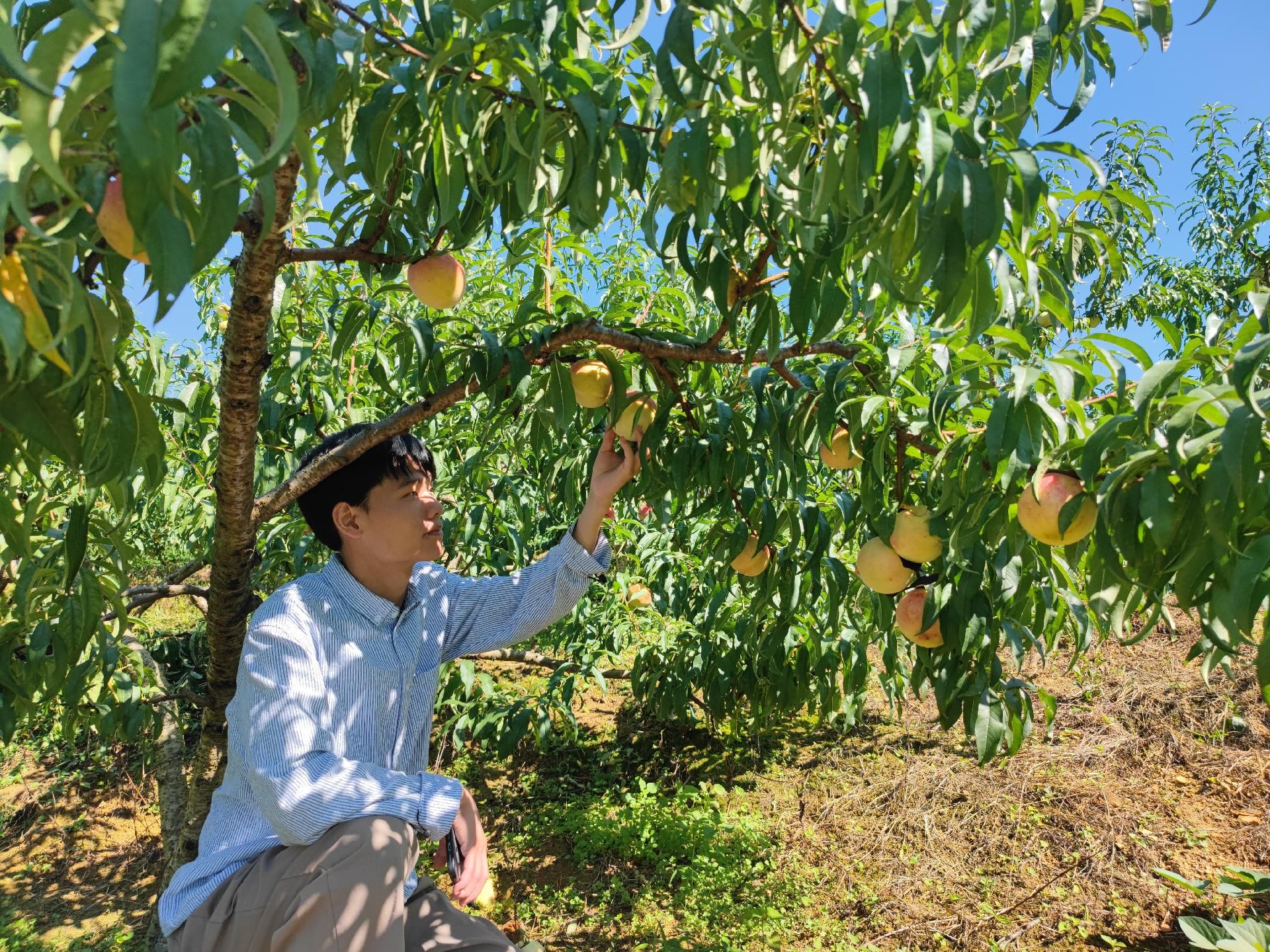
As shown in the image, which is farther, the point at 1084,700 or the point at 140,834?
the point at 1084,700

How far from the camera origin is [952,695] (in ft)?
5.32

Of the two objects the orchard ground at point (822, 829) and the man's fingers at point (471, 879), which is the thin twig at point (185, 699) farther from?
the orchard ground at point (822, 829)

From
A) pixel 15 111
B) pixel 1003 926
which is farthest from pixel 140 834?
pixel 15 111

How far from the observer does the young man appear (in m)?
1.29

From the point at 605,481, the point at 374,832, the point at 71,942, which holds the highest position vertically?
the point at 605,481

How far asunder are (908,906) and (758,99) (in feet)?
9.44

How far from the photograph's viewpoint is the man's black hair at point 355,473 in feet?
5.61

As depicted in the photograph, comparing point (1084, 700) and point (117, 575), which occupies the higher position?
point (117, 575)

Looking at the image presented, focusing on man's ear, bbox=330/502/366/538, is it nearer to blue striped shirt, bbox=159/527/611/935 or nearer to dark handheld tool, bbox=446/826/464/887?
blue striped shirt, bbox=159/527/611/935

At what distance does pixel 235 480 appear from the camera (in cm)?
163

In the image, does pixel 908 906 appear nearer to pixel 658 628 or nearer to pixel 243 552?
pixel 658 628

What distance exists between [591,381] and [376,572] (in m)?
0.57

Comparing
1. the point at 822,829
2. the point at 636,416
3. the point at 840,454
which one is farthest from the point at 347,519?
the point at 822,829

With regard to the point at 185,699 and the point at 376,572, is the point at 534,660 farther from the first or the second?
the point at 376,572
